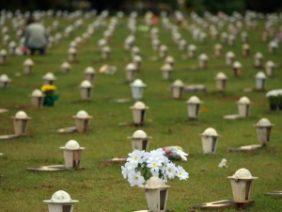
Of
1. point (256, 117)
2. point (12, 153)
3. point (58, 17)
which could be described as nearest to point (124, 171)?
point (12, 153)

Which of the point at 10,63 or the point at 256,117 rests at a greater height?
the point at 10,63

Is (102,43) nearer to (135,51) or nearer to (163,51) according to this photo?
(135,51)

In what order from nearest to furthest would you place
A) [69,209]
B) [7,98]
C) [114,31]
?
[69,209]
[7,98]
[114,31]

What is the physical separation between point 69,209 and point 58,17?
138ft

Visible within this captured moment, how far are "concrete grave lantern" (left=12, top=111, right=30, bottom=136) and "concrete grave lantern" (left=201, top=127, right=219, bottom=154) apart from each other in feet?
11.1

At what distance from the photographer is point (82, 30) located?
45969mm

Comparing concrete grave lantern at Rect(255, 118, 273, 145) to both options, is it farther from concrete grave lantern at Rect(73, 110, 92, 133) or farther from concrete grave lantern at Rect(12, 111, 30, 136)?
concrete grave lantern at Rect(12, 111, 30, 136)

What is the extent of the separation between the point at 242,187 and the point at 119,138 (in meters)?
5.96

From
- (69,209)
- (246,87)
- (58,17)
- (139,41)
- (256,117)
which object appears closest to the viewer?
(69,209)

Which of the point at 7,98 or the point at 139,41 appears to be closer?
the point at 7,98

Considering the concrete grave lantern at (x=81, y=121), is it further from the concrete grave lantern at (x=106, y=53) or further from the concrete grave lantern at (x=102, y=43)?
the concrete grave lantern at (x=102, y=43)

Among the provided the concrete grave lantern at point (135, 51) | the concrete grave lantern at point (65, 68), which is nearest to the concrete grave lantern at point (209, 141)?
the concrete grave lantern at point (65, 68)

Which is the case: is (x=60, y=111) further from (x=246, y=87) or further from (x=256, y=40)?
(x=256, y=40)

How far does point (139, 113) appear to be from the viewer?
64.5 feet
